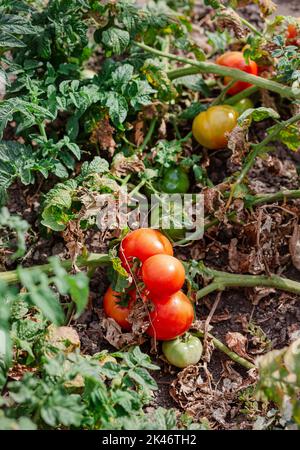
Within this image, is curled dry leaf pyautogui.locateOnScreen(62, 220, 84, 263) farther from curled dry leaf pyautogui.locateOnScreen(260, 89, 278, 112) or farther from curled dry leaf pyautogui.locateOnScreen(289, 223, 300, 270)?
curled dry leaf pyautogui.locateOnScreen(260, 89, 278, 112)

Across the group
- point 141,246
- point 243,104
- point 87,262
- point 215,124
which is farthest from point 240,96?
point 87,262

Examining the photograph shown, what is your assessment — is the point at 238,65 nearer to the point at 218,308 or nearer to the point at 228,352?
the point at 218,308

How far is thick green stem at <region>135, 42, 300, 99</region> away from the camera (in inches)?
122

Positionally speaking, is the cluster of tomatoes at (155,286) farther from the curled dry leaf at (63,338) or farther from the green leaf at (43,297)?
the green leaf at (43,297)

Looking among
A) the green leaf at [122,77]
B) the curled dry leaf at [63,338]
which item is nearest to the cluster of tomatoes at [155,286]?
the curled dry leaf at [63,338]

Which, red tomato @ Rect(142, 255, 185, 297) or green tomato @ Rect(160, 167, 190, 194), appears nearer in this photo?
red tomato @ Rect(142, 255, 185, 297)

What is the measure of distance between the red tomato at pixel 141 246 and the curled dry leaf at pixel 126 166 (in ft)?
1.34

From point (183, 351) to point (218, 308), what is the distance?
0.36 metres

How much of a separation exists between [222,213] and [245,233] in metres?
0.18

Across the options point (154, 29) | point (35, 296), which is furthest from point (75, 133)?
point (35, 296)

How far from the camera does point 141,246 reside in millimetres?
2682

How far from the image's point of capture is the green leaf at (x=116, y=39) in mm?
3107

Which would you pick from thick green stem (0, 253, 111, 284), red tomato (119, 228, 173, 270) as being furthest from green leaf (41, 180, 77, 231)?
red tomato (119, 228, 173, 270)

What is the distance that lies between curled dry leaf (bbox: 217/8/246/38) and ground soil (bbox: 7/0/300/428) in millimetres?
670
